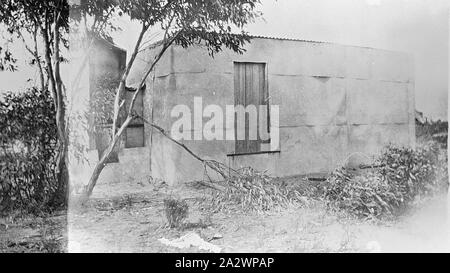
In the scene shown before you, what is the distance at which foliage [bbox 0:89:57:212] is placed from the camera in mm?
4406

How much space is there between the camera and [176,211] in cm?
415

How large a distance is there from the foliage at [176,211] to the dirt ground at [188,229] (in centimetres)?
6

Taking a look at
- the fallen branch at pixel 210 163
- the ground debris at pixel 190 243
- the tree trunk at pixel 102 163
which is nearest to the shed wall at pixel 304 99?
the fallen branch at pixel 210 163

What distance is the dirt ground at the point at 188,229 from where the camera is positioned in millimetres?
4117

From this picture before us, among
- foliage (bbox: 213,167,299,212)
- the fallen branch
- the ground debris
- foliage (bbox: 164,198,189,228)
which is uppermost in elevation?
the fallen branch

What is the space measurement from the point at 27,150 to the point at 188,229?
1884mm

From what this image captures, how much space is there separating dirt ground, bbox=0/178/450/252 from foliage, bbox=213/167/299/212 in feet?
0.30

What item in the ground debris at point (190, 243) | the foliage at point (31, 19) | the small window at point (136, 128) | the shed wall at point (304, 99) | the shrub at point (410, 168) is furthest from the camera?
the shrub at point (410, 168)

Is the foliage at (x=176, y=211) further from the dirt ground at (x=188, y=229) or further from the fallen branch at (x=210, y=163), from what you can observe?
the fallen branch at (x=210, y=163)

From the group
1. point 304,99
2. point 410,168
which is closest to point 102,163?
point 304,99

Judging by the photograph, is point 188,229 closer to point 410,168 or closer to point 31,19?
point 410,168

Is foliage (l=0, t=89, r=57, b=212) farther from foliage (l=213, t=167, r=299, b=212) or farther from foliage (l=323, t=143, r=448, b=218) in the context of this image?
foliage (l=323, t=143, r=448, b=218)

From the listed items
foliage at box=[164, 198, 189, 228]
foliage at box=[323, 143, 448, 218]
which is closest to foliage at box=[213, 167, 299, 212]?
foliage at box=[164, 198, 189, 228]
